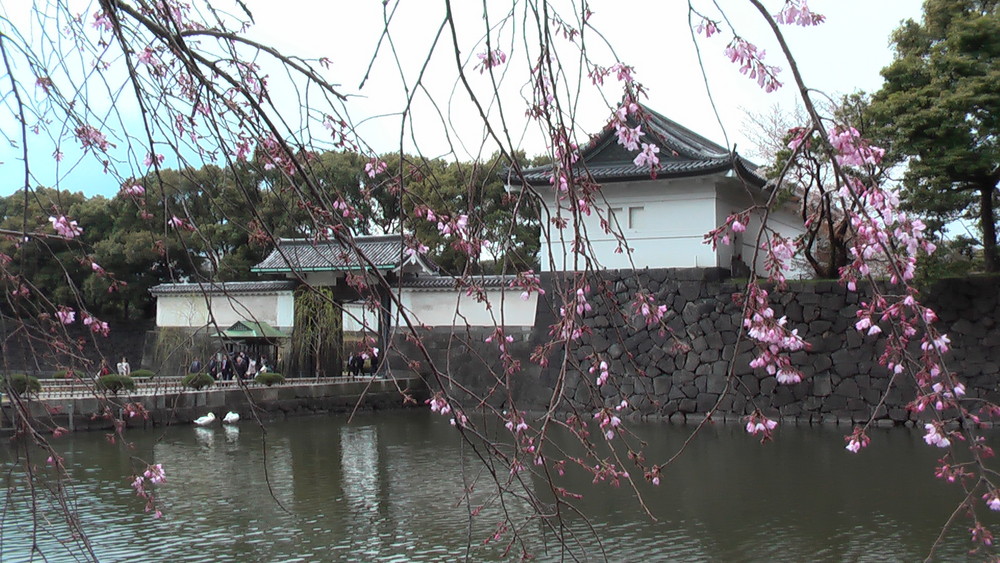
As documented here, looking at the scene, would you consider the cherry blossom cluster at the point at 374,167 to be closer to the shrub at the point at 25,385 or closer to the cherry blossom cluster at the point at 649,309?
the cherry blossom cluster at the point at 649,309

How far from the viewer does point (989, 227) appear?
12695mm

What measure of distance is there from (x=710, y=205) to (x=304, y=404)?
750cm

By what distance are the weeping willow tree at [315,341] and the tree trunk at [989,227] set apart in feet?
37.3

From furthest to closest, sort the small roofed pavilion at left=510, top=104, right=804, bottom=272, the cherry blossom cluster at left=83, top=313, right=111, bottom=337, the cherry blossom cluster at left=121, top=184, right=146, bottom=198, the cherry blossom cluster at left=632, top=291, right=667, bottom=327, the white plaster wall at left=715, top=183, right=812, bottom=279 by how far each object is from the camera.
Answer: the white plaster wall at left=715, top=183, right=812, bottom=279 < the small roofed pavilion at left=510, top=104, right=804, bottom=272 < the cherry blossom cluster at left=83, top=313, right=111, bottom=337 < the cherry blossom cluster at left=121, top=184, right=146, bottom=198 < the cherry blossom cluster at left=632, top=291, right=667, bottom=327

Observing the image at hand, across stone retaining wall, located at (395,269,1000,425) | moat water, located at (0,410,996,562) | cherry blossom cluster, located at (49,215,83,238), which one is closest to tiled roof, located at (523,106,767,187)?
stone retaining wall, located at (395,269,1000,425)

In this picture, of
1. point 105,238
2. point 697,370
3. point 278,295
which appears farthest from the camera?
point 105,238

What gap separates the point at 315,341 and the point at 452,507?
11.2 m

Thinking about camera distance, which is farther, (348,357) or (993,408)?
(348,357)

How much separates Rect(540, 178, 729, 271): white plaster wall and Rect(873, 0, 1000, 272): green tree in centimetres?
317

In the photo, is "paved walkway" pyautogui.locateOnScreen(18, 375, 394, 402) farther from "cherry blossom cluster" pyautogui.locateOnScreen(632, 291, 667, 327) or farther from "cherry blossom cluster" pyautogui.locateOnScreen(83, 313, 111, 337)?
"cherry blossom cluster" pyautogui.locateOnScreen(632, 291, 667, 327)

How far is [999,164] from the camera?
12.3 m

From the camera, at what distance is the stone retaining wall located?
12.8 metres

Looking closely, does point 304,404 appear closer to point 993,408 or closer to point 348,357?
point 348,357

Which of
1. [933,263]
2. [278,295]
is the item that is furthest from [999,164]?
[278,295]
